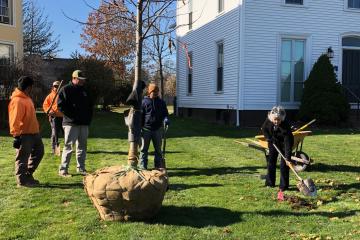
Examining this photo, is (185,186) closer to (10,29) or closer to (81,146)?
(81,146)

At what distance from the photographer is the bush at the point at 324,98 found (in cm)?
1788

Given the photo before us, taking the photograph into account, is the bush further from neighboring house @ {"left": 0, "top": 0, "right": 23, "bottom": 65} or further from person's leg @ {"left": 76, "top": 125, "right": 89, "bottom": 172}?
neighboring house @ {"left": 0, "top": 0, "right": 23, "bottom": 65}

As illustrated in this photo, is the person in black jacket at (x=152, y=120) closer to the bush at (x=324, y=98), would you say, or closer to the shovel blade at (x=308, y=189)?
the shovel blade at (x=308, y=189)

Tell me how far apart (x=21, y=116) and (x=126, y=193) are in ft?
10.0

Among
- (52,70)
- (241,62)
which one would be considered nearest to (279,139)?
(241,62)

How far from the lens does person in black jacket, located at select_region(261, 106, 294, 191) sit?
7.62m

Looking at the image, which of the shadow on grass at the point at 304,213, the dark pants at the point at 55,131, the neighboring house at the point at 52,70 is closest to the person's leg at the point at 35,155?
the dark pants at the point at 55,131

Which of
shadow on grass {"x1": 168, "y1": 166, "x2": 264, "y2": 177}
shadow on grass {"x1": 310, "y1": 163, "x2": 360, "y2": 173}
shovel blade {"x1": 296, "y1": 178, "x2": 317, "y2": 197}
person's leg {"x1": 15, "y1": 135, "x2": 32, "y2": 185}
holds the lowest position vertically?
shadow on grass {"x1": 168, "y1": 166, "x2": 264, "y2": 177}

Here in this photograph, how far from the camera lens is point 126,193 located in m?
5.68

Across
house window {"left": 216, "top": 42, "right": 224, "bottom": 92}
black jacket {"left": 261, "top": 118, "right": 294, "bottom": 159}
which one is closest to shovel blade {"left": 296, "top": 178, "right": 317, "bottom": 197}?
black jacket {"left": 261, "top": 118, "right": 294, "bottom": 159}

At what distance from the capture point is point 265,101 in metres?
19.4

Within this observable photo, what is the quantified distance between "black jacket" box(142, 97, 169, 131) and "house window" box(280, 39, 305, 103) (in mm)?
Result: 11617

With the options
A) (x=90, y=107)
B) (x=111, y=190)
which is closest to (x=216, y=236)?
(x=111, y=190)

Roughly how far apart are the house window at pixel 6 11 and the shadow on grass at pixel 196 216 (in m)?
20.9
